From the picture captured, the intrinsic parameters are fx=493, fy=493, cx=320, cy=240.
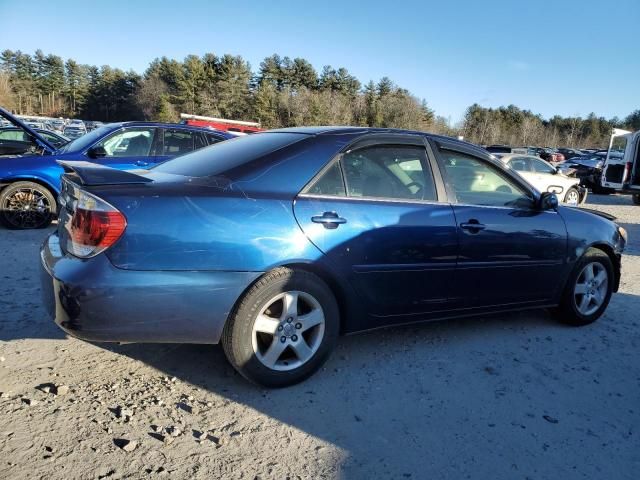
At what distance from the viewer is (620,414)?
2941 mm

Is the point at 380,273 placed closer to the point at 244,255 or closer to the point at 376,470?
the point at 244,255

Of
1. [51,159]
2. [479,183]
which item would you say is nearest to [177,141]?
[51,159]

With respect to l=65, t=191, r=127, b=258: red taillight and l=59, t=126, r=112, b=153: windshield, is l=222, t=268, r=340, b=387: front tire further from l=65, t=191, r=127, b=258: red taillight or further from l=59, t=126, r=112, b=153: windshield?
l=59, t=126, r=112, b=153: windshield

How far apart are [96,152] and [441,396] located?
19.1 feet

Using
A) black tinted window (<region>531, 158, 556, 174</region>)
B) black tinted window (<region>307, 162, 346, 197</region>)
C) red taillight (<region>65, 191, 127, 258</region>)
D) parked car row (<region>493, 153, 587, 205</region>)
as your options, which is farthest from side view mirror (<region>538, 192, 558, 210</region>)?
black tinted window (<region>531, 158, 556, 174</region>)

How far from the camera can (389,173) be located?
11.1ft

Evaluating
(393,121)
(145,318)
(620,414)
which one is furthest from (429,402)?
(393,121)

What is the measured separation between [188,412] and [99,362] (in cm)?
84

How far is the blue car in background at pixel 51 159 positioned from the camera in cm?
679

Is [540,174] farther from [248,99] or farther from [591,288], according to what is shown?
[248,99]

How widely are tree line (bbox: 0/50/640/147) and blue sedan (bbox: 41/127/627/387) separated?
170ft

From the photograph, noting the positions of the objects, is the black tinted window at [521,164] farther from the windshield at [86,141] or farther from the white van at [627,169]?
the windshield at [86,141]

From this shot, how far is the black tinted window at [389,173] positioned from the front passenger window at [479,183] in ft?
0.77

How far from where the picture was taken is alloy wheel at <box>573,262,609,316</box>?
14.1 ft
